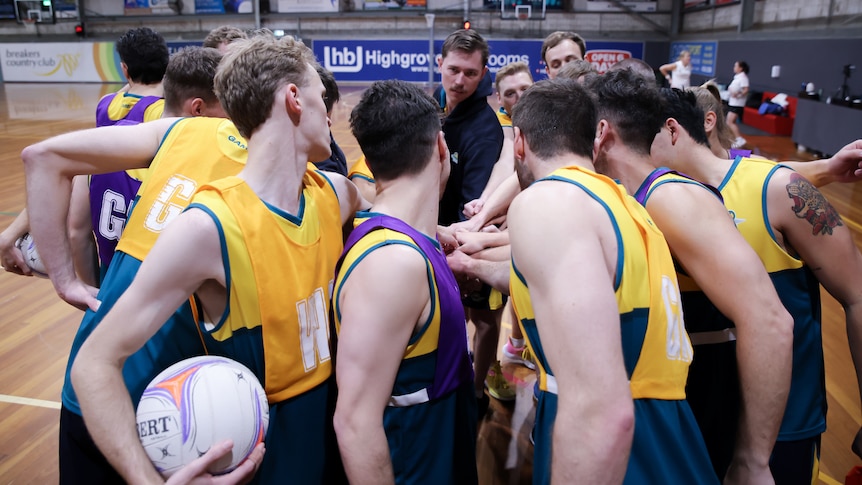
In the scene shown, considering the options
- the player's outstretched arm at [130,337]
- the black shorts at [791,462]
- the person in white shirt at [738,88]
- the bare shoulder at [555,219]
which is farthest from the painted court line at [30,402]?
the person in white shirt at [738,88]

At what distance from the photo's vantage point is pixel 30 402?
3555 millimetres

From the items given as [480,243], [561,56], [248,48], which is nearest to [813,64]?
[561,56]

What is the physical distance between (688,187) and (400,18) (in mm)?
21472

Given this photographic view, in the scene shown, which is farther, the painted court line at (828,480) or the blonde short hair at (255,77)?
the painted court line at (828,480)

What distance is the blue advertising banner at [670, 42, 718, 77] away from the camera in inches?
672

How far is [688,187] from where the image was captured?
5.45 ft

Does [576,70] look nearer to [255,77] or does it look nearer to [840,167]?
[840,167]

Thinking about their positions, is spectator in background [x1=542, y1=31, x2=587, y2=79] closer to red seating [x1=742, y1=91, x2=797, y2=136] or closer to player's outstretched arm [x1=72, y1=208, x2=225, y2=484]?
player's outstretched arm [x1=72, y1=208, x2=225, y2=484]

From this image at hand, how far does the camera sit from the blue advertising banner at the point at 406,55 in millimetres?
19922

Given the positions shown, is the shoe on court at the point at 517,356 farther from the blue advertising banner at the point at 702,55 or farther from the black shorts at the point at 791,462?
the blue advertising banner at the point at 702,55

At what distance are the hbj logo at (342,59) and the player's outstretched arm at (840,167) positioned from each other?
787 inches

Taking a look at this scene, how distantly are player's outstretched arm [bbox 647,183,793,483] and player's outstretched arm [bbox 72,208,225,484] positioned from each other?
1255 mm

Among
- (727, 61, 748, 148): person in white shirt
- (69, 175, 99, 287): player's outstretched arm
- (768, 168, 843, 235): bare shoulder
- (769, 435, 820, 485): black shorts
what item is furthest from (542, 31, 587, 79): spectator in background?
(727, 61, 748, 148): person in white shirt

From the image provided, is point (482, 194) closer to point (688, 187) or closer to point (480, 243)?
point (480, 243)
